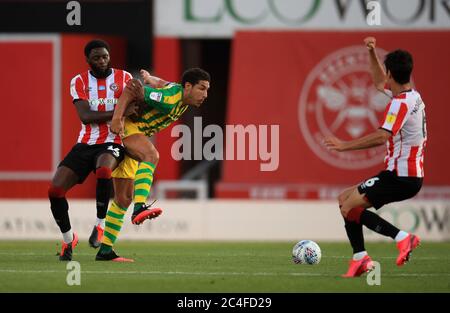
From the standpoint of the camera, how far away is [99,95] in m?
12.6

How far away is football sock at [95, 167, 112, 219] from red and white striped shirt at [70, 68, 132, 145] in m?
0.48

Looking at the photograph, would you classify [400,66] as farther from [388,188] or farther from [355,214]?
[355,214]

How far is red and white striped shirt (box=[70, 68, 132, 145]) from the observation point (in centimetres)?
1245

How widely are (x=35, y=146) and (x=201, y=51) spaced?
3.94m

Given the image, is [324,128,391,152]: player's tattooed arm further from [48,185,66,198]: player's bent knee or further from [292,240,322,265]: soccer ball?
[48,185,66,198]: player's bent knee

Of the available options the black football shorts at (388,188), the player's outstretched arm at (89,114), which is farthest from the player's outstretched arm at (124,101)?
the black football shorts at (388,188)

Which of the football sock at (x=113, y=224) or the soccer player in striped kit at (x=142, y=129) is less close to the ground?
the soccer player in striped kit at (x=142, y=129)

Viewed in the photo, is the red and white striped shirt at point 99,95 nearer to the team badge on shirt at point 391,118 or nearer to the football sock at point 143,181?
the football sock at point 143,181

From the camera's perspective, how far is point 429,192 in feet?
68.7

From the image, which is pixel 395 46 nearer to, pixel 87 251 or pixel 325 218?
pixel 325 218

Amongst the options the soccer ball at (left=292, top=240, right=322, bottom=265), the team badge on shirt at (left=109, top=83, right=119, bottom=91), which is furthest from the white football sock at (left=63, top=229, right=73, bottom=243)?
the soccer ball at (left=292, top=240, right=322, bottom=265)

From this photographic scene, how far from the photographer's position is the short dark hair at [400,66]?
10.7 m

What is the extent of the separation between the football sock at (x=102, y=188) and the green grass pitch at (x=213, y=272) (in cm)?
55
